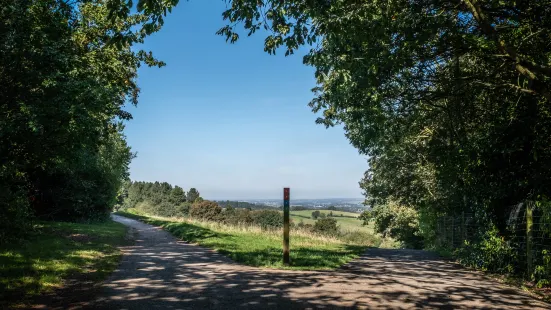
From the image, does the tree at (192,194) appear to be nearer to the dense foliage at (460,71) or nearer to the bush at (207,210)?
the bush at (207,210)

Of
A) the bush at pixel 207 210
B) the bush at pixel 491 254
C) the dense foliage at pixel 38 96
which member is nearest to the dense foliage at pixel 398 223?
the bush at pixel 491 254

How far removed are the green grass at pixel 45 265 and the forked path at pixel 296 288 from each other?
2.57 feet

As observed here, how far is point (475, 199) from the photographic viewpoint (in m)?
10.9

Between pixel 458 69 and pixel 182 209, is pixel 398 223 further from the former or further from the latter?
pixel 182 209

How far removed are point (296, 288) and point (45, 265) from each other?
5.77 metres

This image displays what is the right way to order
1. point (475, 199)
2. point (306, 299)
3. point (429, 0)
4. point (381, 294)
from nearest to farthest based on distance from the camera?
point (306, 299), point (381, 294), point (429, 0), point (475, 199)

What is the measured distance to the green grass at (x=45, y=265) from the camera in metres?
6.10

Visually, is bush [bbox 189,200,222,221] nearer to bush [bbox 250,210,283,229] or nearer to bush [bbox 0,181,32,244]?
bush [bbox 250,210,283,229]

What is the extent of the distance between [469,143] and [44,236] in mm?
14809

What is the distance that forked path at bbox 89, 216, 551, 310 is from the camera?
18.3 feet

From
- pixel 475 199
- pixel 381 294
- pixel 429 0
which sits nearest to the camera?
pixel 381 294

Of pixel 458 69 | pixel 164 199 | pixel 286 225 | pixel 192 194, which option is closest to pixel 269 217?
pixel 192 194

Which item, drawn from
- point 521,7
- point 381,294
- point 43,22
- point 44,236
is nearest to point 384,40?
point 521,7

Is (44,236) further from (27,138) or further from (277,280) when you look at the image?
(277,280)
